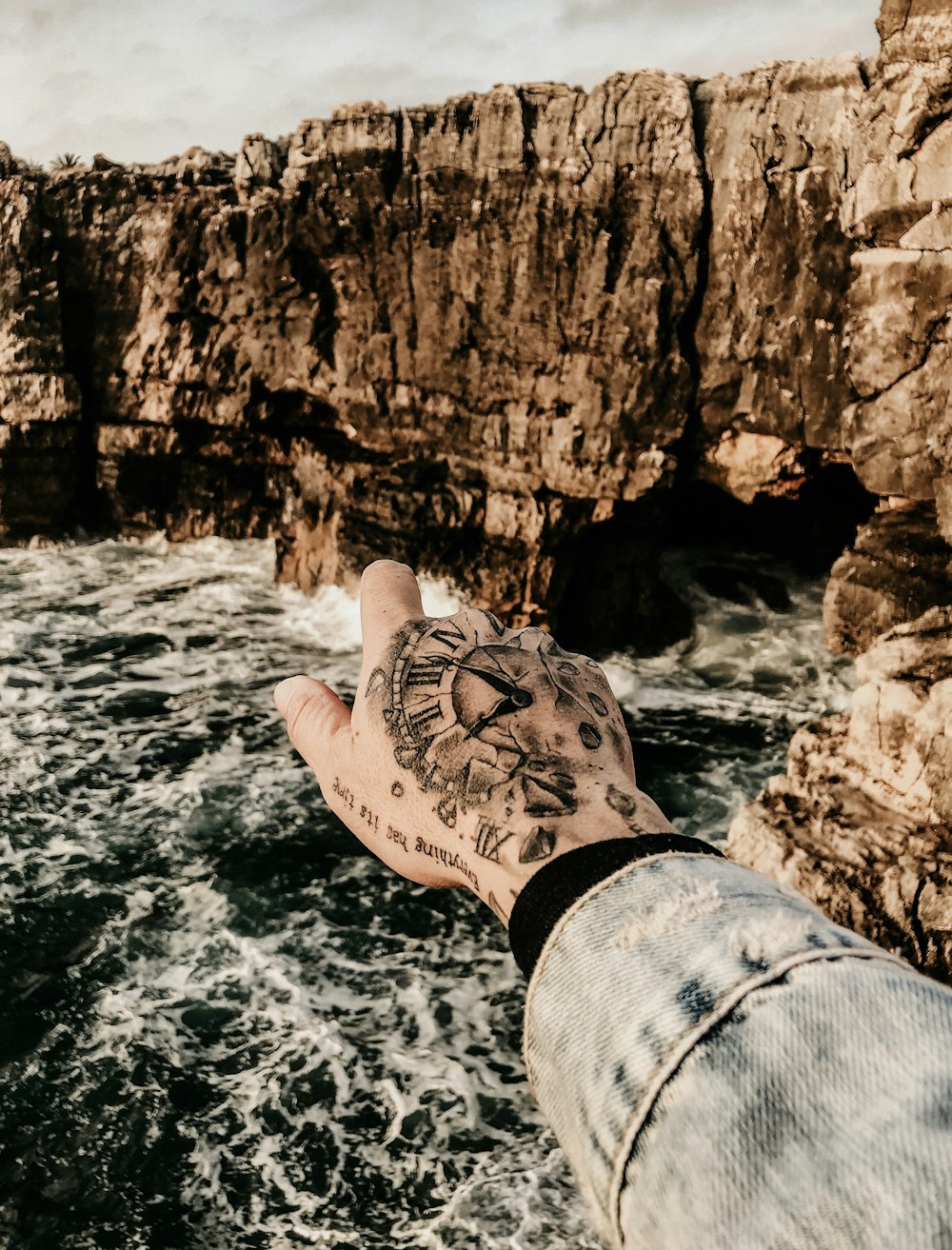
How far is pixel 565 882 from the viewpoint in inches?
48.4

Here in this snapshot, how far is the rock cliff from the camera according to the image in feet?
27.5

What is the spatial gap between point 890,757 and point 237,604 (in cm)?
1103

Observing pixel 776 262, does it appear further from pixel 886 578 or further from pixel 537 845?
pixel 537 845

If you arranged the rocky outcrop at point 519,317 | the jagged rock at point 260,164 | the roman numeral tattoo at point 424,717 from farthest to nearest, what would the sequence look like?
the jagged rock at point 260,164
the rocky outcrop at point 519,317
the roman numeral tattoo at point 424,717

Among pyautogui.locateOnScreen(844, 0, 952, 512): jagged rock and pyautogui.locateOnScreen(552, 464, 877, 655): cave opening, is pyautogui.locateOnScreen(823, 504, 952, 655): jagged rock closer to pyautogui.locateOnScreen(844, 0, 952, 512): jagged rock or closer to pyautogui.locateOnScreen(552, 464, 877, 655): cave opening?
pyautogui.locateOnScreen(844, 0, 952, 512): jagged rock

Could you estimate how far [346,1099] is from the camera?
216 inches

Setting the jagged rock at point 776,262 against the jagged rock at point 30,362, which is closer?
the jagged rock at point 776,262

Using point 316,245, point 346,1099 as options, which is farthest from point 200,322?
point 346,1099

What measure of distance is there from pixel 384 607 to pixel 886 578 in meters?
8.45

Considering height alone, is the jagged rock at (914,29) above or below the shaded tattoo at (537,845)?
above

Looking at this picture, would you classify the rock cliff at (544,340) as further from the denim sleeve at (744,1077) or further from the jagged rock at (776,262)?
the denim sleeve at (744,1077)

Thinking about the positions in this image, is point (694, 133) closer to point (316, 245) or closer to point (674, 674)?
point (316, 245)

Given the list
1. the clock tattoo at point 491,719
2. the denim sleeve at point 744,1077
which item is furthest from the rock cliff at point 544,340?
the denim sleeve at point 744,1077

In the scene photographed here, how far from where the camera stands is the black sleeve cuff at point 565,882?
3.87 feet
